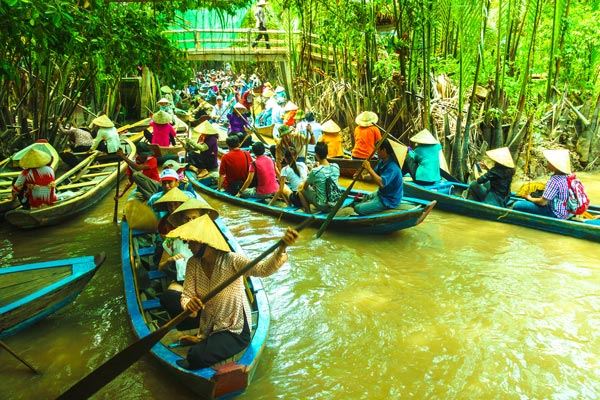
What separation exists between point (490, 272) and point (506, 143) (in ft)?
13.9

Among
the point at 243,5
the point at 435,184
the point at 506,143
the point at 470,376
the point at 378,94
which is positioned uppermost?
the point at 243,5

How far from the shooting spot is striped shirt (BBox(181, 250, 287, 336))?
322 centimetres

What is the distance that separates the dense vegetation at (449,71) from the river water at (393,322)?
106 inches

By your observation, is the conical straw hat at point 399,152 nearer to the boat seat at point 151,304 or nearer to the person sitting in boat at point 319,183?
the person sitting in boat at point 319,183

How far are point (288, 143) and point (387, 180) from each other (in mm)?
2650

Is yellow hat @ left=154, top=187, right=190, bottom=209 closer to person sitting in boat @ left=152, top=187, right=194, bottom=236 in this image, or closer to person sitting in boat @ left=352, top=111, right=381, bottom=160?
person sitting in boat @ left=152, top=187, right=194, bottom=236

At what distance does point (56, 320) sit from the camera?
4.73 m

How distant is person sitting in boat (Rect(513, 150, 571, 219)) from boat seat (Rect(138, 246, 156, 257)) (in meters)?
4.99

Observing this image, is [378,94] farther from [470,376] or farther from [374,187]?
[470,376]

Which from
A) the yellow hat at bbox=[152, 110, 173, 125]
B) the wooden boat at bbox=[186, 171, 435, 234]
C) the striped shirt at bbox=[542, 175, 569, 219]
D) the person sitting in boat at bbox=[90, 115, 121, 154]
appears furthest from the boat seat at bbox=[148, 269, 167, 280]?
the yellow hat at bbox=[152, 110, 173, 125]

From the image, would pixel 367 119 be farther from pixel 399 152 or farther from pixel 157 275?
pixel 157 275

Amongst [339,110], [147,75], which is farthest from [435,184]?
[147,75]

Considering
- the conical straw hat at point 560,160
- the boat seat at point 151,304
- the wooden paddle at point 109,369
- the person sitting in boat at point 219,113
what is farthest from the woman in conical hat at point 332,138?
the person sitting in boat at point 219,113

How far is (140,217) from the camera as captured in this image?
566 centimetres
